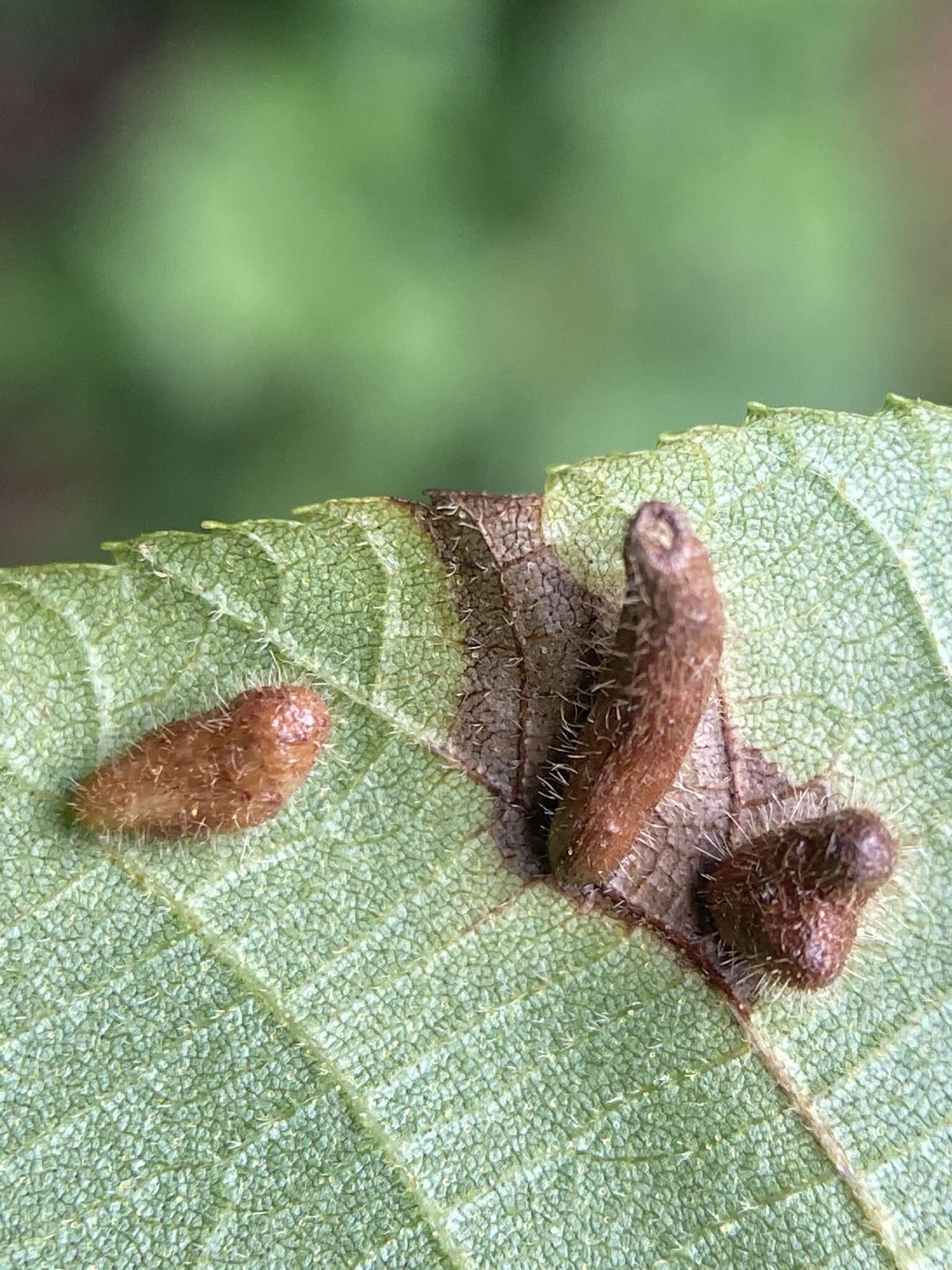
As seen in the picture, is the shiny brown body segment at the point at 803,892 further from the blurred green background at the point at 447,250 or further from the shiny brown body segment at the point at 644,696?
the blurred green background at the point at 447,250

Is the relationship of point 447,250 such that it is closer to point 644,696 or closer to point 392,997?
point 644,696

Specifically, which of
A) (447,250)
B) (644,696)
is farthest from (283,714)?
(447,250)

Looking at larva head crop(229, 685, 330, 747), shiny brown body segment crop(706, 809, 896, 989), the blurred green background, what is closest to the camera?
shiny brown body segment crop(706, 809, 896, 989)

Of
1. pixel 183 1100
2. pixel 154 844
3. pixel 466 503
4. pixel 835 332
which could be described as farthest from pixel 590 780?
pixel 835 332

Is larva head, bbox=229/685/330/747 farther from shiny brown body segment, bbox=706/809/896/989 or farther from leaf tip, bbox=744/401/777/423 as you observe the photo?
leaf tip, bbox=744/401/777/423

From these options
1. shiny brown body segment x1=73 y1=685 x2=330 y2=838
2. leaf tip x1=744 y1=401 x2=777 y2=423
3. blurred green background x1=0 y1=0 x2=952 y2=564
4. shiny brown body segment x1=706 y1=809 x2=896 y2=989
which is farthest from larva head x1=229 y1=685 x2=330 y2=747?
blurred green background x1=0 y1=0 x2=952 y2=564

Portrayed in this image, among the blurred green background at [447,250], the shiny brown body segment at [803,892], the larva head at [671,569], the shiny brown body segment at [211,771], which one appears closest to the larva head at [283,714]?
the shiny brown body segment at [211,771]

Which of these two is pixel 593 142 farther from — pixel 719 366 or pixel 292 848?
pixel 292 848
